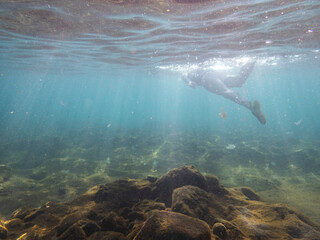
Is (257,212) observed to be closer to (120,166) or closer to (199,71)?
(120,166)

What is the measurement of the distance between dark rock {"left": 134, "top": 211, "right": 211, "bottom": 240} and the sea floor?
589cm

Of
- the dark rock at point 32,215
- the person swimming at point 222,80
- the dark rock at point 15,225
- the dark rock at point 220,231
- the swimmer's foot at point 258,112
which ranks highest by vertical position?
the person swimming at point 222,80

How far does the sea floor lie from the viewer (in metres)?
8.37

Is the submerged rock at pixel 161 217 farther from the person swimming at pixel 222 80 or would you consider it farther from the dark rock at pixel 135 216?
the person swimming at pixel 222 80

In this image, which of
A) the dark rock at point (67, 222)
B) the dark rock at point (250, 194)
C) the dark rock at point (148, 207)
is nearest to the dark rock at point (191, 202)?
the dark rock at point (148, 207)

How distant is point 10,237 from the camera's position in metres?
3.43

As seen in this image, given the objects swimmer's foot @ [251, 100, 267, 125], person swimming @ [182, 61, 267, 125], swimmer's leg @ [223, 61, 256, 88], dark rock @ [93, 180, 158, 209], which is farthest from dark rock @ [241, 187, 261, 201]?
swimmer's leg @ [223, 61, 256, 88]

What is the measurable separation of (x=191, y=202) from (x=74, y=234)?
2470 mm

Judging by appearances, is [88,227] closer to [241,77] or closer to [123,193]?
[123,193]

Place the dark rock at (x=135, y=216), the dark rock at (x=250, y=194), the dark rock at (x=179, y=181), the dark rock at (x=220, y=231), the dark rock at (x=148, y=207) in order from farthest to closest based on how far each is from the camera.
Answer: the dark rock at (x=250, y=194), the dark rock at (x=179, y=181), the dark rock at (x=148, y=207), the dark rock at (x=135, y=216), the dark rock at (x=220, y=231)

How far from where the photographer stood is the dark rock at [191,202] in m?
3.73

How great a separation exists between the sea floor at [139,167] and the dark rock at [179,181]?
452 cm

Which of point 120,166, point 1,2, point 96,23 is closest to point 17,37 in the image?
point 1,2

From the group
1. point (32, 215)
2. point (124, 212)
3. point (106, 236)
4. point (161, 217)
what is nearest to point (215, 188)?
point (124, 212)
